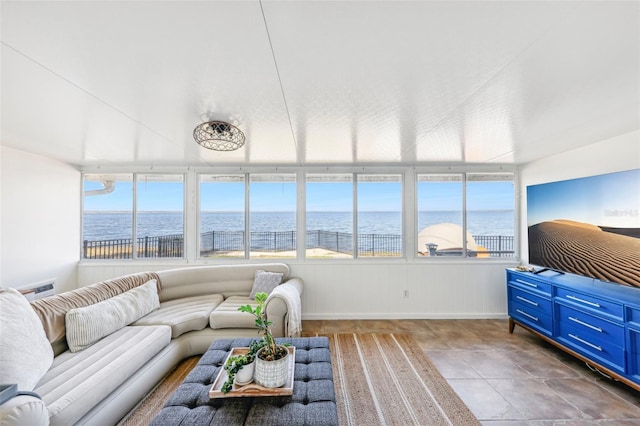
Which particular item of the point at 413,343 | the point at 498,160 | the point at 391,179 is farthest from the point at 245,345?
the point at 498,160

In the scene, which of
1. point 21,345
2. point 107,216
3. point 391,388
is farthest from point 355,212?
point 107,216

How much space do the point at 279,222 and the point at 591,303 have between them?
373 centimetres

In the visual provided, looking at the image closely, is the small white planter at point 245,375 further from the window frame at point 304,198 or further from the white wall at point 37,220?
the white wall at point 37,220

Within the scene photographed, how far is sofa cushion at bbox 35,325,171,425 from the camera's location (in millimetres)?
1527

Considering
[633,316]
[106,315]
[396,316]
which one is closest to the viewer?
[633,316]

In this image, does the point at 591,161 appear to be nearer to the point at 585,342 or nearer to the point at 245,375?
the point at 585,342

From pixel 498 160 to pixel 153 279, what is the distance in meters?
4.85

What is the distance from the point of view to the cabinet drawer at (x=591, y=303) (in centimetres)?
224

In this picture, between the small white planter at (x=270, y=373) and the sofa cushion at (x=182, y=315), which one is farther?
the sofa cushion at (x=182, y=315)

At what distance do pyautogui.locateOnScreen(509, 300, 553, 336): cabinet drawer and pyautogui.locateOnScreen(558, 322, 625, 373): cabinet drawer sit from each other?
135 mm

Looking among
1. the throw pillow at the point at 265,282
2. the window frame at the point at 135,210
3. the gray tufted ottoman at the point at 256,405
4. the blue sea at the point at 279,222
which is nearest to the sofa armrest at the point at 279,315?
the throw pillow at the point at 265,282

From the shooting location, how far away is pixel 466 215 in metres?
4.20

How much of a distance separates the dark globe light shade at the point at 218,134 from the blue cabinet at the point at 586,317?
3.57 meters

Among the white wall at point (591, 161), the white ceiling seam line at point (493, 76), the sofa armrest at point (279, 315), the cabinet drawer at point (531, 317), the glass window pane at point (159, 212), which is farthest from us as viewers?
the glass window pane at point (159, 212)
